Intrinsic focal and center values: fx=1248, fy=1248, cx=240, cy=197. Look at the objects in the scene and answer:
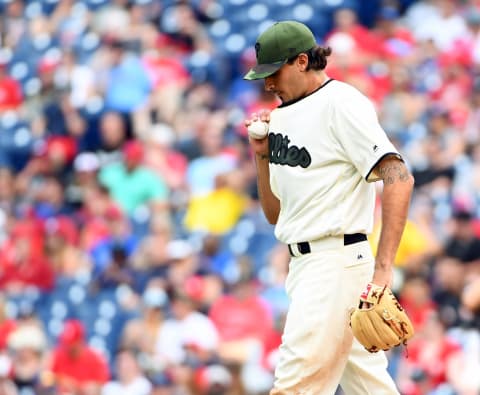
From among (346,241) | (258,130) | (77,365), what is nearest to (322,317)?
(346,241)

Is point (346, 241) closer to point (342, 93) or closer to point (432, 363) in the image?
point (342, 93)

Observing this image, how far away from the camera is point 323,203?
4.55 m

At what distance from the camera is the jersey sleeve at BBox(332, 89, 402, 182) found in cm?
441

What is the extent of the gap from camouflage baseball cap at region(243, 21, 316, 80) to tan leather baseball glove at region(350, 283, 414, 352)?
2.90ft

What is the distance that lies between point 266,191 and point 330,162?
509 mm

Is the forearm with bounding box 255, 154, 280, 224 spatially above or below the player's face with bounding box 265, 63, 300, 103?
below

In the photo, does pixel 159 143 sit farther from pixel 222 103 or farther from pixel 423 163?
pixel 423 163

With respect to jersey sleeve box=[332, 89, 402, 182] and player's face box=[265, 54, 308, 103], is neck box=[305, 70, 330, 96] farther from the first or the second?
jersey sleeve box=[332, 89, 402, 182]

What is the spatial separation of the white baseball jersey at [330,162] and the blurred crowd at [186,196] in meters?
2.64

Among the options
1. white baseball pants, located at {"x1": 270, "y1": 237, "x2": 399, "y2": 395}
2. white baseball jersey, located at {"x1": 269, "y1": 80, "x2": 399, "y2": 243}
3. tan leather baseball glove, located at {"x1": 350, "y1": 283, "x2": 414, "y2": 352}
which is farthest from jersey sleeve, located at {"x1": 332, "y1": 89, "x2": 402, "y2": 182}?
tan leather baseball glove, located at {"x1": 350, "y1": 283, "x2": 414, "y2": 352}

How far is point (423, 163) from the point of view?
30.0ft

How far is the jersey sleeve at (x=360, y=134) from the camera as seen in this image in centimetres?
441

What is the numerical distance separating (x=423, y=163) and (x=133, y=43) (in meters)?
4.69

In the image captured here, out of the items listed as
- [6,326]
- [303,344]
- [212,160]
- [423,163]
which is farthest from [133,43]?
[303,344]
